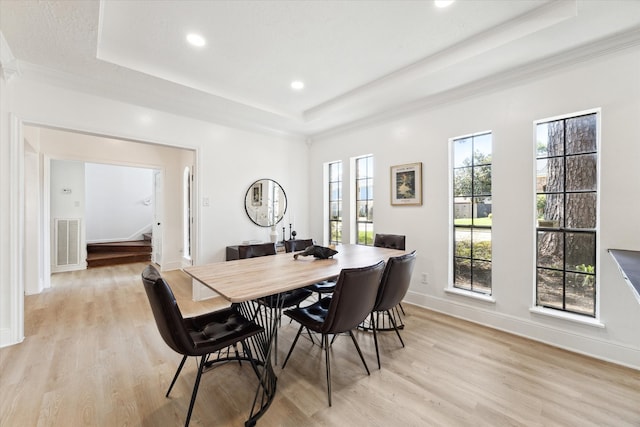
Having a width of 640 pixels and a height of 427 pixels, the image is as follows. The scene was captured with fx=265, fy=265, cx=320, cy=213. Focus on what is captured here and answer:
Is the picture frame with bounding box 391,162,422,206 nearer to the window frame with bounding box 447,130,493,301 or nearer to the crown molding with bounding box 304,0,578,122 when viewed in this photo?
the window frame with bounding box 447,130,493,301

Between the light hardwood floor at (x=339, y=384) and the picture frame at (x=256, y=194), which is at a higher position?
the picture frame at (x=256, y=194)

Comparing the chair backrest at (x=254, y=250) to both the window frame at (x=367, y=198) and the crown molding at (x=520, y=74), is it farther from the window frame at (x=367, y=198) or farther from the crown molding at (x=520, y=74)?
the crown molding at (x=520, y=74)

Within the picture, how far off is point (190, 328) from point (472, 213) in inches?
121

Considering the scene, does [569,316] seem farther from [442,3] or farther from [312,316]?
[442,3]

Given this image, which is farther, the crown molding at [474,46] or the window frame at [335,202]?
the window frame at [335,202]

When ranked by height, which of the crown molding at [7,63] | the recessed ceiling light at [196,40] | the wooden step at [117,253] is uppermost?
the recessed ceiling light at [196,40]

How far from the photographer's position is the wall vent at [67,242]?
5246 millimetres

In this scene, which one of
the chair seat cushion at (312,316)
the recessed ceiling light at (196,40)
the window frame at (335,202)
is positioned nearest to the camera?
the chair seat cushion at (312,316)

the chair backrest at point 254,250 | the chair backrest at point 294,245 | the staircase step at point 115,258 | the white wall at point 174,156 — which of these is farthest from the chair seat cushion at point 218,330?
the staircase step at point 115,258

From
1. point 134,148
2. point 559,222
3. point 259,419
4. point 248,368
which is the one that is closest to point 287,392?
point 259,419

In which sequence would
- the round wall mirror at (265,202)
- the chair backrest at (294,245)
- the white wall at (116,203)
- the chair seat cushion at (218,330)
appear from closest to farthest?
the chair seat cushion at (218,330), the chair backrest at (294,245), the round wall mirror at (265,202), the white wall at (116,203)

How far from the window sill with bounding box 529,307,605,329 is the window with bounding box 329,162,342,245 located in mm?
2796

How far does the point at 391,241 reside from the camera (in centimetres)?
349

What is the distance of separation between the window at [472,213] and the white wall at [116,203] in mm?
8061
